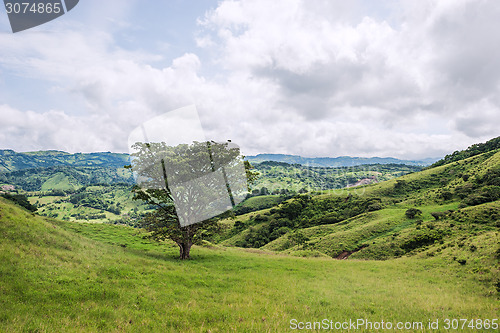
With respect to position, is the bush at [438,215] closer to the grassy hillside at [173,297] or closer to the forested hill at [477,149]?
the grassy hillside at [173,297]

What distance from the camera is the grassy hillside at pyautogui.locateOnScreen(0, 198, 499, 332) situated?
9164 mm

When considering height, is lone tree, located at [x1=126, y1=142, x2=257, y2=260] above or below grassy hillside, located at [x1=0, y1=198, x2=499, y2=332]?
above

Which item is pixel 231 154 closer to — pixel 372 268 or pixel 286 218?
pixel 372 268

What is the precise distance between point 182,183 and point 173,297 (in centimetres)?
1429

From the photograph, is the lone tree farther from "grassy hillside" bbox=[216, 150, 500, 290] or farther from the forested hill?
the forested hill

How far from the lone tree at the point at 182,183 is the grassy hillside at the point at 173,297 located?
280 inches

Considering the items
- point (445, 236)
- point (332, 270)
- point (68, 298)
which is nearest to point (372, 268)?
point (332, 270)

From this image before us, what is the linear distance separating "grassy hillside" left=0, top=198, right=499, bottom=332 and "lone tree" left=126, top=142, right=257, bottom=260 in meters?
7.11

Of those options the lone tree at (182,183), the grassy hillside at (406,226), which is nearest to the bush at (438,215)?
Result: the grassy hillside at (406,226)

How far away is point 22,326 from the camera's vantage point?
7703 mm

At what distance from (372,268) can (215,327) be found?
2625 centimetres

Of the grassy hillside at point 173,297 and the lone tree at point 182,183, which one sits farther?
the lone tree at point 182,183

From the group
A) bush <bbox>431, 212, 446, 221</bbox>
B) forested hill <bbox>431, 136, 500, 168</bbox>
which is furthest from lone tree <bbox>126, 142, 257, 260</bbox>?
forested hill <bbox>431, 136, 500, 168</bbox>

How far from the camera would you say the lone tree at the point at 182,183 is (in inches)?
984
